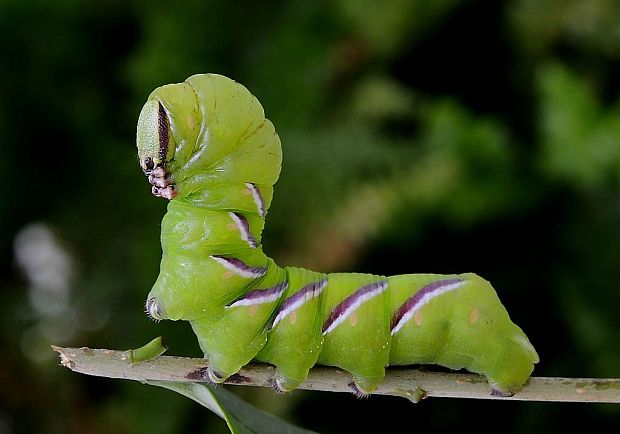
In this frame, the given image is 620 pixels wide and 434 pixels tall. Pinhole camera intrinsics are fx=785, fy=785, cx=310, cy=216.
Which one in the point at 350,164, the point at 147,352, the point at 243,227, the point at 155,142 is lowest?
the point at 350,164

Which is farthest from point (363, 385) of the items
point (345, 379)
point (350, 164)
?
point (350, 164)

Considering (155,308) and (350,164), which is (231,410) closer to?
(155,308)

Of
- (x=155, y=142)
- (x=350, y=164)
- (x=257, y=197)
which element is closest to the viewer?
(x=155, y=142)

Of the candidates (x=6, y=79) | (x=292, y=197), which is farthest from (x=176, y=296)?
(x=6, y=79)

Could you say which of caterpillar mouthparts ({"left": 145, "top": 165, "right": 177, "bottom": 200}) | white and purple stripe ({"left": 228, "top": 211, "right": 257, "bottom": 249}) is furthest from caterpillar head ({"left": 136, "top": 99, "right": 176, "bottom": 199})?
white and purple stripe ({"left": 228, "top": 211, "right": 257, "bottom": 249})

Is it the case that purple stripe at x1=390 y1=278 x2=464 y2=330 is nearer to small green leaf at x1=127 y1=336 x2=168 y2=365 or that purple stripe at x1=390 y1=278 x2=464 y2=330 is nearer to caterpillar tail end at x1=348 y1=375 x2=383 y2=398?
caterpillar tail end at x1=348 y1=375 x2=383 y2=398

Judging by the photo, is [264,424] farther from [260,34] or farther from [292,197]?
[260,34]

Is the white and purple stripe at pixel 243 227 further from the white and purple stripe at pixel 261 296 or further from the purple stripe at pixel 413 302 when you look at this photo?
the purple stripe at pixel 413 302
